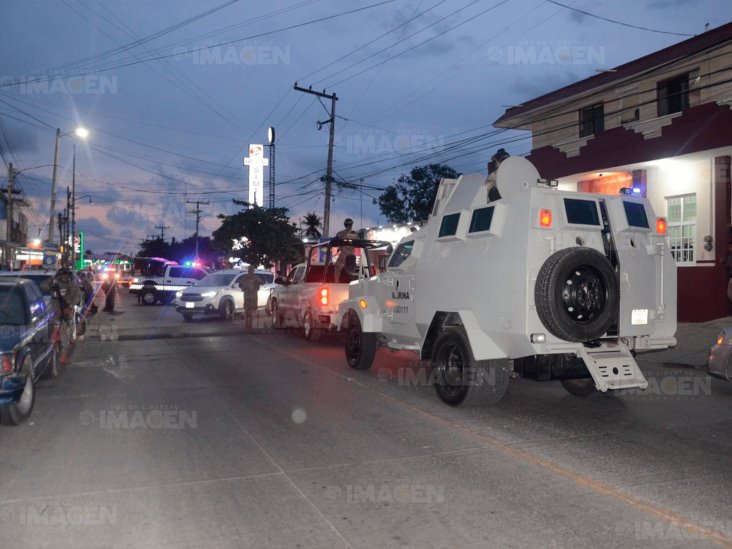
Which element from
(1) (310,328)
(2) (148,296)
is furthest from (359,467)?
(2) (148,296)

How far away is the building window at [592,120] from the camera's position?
21219 mm

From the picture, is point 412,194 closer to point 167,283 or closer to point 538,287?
point 167,283

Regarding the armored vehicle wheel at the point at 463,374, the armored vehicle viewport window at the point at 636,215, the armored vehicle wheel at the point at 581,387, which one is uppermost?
the armored vehicle viewport window at the point at 636,215

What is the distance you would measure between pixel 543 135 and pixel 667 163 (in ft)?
22.8

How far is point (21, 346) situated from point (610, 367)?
6.62 meters

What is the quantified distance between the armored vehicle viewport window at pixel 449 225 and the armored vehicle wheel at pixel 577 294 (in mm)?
1572

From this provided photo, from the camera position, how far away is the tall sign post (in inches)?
2525

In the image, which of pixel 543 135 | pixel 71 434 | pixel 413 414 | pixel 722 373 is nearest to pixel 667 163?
pixel 543 135

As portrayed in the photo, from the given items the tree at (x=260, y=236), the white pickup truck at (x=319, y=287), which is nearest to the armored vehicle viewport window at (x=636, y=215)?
the white pickup truck at (x=319, y=287)

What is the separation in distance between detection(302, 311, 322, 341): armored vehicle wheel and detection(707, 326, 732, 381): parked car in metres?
8.87

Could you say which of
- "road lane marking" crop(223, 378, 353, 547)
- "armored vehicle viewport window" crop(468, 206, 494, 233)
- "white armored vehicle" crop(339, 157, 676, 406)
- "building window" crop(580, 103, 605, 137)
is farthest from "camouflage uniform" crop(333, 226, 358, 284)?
"building window" crop(580, 103, 605, 137)

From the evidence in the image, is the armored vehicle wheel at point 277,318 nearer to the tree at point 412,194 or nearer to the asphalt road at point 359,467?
the asphalt road at point 359,467

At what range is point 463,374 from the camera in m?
7.78

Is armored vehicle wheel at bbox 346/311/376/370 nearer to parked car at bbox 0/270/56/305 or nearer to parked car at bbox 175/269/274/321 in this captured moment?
parked car at bbox 0/270/56/305
